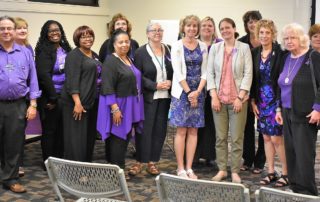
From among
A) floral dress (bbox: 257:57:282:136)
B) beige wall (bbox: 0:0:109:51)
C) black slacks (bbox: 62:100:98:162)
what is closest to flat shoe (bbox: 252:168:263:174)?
floral dress (bbox: 257:57:282:136)

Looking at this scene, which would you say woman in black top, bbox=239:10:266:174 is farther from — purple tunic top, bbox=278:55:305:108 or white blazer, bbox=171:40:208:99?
purple tunic top, bbox=278:55:305:108

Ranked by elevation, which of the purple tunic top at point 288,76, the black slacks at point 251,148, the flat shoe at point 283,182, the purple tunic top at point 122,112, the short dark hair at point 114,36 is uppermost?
the short dark hair at point 114,36

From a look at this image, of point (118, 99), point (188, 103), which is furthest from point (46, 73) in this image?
point (188, 103)

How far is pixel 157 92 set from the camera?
396 centimetres

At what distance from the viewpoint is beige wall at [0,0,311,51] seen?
6074 mm

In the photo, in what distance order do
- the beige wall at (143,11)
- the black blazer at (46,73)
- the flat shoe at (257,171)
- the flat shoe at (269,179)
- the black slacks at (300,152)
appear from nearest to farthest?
the black slacks at (300,152) < the flat shoe at (269,179) < the black blazer at (46,73) < the flat shoe at (257,171) < the beige wall at (143,11)

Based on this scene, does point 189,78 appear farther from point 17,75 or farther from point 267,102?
point 17,75

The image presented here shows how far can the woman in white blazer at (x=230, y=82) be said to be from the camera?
3.70 m

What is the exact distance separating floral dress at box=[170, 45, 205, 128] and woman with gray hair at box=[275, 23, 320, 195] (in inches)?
31.3

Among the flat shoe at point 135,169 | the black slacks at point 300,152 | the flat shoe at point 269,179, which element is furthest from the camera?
the flat shoe at point 135,169

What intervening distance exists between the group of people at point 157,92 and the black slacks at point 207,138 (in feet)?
0.09

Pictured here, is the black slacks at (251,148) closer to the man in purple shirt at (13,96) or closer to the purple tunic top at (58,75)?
the purple tunic top at (58,75)

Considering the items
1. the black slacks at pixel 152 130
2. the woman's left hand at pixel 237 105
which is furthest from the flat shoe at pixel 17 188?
Result: the woman's left hand at pixel 237 105

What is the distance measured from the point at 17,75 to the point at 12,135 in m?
0.54
